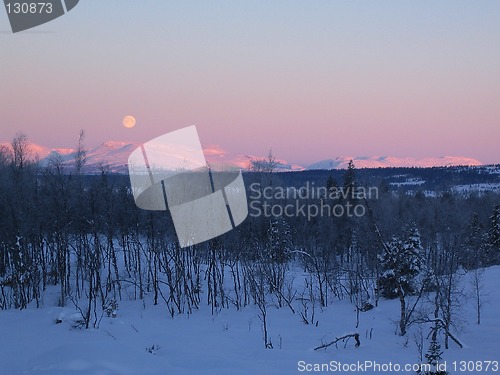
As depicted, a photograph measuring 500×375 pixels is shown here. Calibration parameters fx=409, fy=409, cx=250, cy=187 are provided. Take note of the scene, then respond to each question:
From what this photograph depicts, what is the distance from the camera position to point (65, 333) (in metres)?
13.1

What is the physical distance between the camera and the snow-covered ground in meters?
8.50

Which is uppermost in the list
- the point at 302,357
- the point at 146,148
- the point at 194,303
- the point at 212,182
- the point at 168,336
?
the point at 146,148

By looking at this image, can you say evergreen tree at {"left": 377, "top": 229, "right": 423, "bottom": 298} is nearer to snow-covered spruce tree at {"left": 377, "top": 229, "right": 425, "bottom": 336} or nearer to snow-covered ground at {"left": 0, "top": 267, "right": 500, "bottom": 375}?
snow-covered spruce tree at {"left": 377, "top": 229, "right": 425, "bottom": 336}

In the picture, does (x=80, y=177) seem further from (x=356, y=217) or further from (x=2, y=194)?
(x=356, y=217)

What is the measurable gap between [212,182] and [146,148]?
15913 millimetres

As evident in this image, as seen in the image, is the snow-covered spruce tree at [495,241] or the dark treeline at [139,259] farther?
the snow-covered spruce tree at [495,241]

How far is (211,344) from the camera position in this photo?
12.8 m

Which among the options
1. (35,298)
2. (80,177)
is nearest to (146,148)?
(80,177)

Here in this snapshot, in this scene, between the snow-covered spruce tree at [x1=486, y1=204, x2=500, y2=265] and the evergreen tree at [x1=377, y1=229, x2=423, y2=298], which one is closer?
the evergreen tree at [x1=377, y1=229, x2=423, y2=298]

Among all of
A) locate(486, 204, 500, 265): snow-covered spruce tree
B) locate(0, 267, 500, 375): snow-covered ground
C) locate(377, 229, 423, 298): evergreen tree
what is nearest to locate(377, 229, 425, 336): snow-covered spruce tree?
locate(377, 229, 423, 298): evergreen tree

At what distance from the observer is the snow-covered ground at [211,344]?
8.50m

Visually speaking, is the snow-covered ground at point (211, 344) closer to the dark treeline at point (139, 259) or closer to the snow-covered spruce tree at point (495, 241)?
the dark treeline at point (139, 259)

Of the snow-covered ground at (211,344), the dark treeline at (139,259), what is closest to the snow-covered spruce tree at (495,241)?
the dark treeline at (139,259)

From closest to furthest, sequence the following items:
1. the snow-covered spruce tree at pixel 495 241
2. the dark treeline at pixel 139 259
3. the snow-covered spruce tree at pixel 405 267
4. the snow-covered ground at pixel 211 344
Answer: the snow-covered ground at pixel 211 344 → the dark treeline at pixel 139 259 → the snow-covered spruce tree at pixel 405 267 → the snow-covered spruce tree at pixel 495 241
